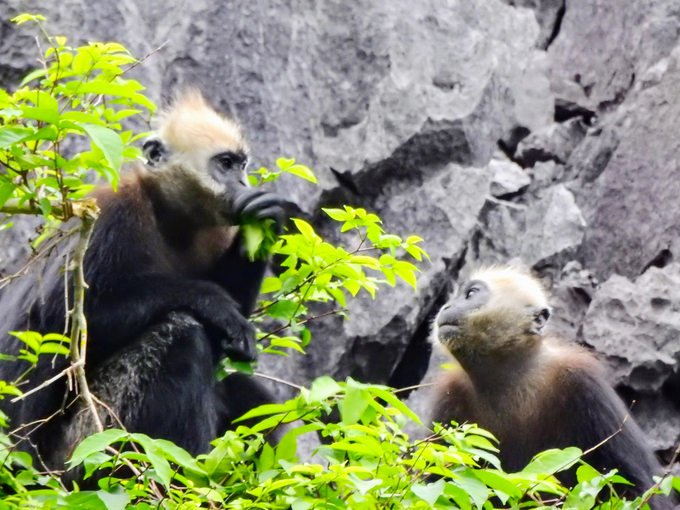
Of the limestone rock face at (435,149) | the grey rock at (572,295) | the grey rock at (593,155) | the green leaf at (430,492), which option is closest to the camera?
the green leaf at (430,492)

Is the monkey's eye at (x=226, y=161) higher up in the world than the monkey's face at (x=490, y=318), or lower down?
higher up

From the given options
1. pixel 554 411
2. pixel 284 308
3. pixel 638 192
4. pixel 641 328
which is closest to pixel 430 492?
pixel 284 308

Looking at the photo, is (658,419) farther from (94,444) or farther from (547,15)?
(94,444)

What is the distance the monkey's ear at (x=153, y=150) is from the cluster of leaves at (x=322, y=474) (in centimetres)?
187

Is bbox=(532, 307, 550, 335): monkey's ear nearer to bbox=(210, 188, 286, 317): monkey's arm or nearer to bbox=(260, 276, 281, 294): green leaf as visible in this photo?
bbox=(210, 188, 286, 317): monkey's arm

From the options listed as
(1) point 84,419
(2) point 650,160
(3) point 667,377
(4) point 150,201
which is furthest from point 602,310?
(1) point 84,419

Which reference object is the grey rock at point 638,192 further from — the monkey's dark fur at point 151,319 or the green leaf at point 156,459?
the green leaf at point 156,459

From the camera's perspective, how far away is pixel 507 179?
244 inches

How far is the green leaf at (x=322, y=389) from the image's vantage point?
213cm

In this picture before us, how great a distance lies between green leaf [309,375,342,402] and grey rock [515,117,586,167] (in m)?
4.40

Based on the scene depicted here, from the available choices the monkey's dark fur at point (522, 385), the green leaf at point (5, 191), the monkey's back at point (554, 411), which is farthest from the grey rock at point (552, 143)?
the green leaf at point (5, 191)

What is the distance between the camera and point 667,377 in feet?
17.4

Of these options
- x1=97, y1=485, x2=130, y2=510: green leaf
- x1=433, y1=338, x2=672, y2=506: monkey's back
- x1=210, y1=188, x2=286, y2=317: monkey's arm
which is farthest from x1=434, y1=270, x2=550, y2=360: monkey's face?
x1=97, y1=485, x2=130, y2=510: green leaf

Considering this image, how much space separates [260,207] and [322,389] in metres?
1.57
